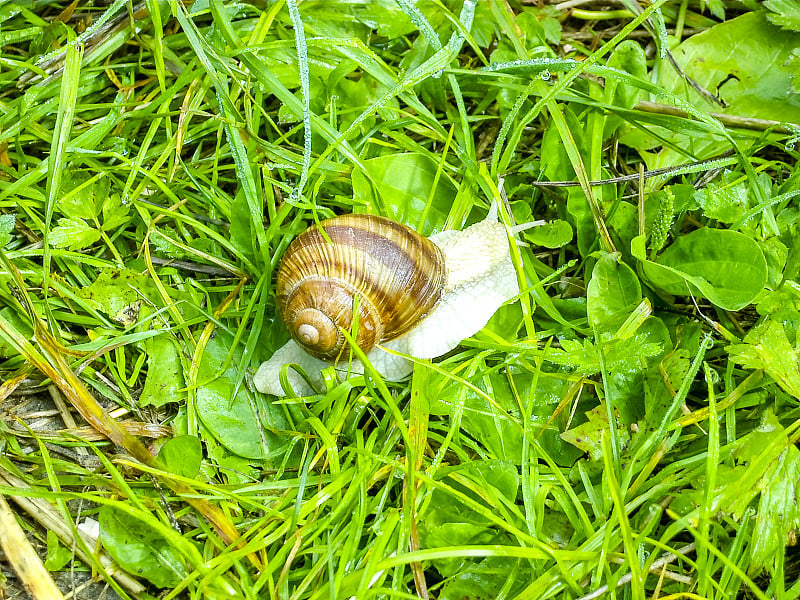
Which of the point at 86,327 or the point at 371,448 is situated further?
the point at 86,327

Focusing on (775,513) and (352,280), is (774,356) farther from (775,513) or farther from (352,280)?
(352,280)

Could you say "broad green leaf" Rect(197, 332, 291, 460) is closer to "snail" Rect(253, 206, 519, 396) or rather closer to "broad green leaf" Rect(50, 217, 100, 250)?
"snail" Rect(253, 206, 519, 396)

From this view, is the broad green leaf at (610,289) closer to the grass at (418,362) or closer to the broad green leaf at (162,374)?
the grass at (418,362)

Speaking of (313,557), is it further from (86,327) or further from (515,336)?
(86,327)

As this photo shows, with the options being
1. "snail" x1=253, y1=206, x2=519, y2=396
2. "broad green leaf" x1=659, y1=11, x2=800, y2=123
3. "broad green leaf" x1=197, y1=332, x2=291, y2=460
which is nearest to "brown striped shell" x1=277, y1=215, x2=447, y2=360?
"snail" x1=253, y1=206, x2=519, y2=396

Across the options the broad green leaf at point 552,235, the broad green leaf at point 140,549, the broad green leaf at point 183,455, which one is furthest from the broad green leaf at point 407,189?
the broad green leaf at point 140,549

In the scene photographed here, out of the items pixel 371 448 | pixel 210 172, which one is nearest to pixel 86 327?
pixel 210 172

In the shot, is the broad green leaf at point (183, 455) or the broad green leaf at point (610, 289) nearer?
the broad green leaf at point (183, 455)
